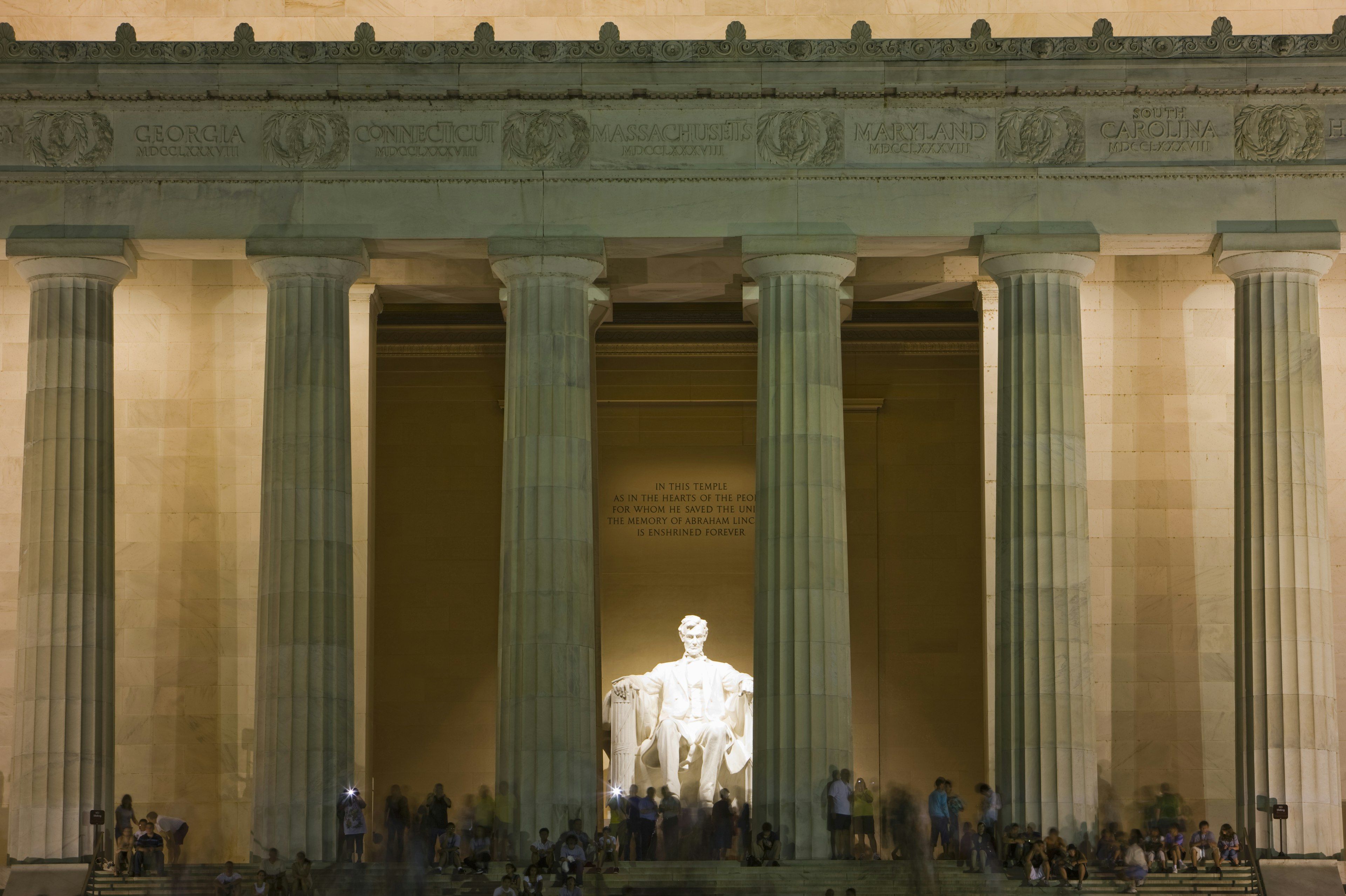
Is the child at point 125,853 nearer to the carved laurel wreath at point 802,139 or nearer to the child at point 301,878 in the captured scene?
the child at point 301,878

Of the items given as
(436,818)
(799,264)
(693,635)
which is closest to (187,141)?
(799,264)

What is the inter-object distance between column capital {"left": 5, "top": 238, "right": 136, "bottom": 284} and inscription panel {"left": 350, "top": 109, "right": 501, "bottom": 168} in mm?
5653

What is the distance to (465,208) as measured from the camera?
5078 centimetres

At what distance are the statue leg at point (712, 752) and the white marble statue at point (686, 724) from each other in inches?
0.7

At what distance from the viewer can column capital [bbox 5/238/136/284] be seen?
50375 mm

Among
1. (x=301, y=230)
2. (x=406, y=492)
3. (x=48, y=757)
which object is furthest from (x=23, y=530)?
(x=406, y=492)

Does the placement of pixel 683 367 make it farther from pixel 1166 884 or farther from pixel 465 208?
pixel 1166 884

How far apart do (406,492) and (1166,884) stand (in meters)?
27.3

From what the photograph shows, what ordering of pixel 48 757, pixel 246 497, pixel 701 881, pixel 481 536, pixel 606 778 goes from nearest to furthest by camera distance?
1. pixel 701 881
2. pixel 48 757
3. pixel 246 497
4. pixel 606 778
5. pixel 481 536

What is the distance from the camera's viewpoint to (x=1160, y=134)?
50.6 metres

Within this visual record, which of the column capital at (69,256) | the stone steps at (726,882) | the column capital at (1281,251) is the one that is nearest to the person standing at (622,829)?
the stone steps at (726,882)

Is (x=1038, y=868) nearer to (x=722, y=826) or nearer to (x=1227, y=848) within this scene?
(x=1227, y=848)

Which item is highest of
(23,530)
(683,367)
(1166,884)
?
(683,367)

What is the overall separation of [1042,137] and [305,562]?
1876 cm
